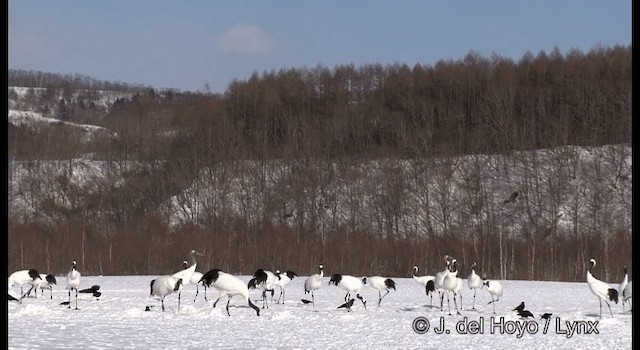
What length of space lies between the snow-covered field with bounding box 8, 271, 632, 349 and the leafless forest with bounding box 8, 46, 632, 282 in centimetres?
1205

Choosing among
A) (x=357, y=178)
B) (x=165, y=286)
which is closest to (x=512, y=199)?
(x=357, y=178)

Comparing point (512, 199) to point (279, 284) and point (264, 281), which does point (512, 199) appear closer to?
point (279, 284)

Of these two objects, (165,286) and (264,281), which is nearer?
(165,286)

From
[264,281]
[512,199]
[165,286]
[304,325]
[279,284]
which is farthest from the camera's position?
[512,199]

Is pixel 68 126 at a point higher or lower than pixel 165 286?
higher

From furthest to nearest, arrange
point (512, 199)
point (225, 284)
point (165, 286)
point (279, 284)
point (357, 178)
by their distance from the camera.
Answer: point (357, 178) → point (512, 199) → point (279, 284) → point (165, 286) → point (225, 284)

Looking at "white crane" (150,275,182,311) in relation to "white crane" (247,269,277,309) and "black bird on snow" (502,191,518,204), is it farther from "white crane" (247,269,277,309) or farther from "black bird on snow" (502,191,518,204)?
"black bird on snow" (502,191,518,204)

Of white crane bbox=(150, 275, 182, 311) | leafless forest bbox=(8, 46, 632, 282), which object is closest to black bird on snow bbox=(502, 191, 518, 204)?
leafless forest bbox=(8, 46, 632, 282)

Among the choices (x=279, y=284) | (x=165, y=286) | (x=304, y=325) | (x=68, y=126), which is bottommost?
(x=304, y=325)

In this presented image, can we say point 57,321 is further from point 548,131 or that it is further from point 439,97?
point 439,97

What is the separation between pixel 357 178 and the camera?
1634 inches

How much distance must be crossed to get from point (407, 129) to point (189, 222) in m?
13.0

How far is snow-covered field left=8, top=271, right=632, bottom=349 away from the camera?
33.2ft

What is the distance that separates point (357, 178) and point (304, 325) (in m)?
29.4
